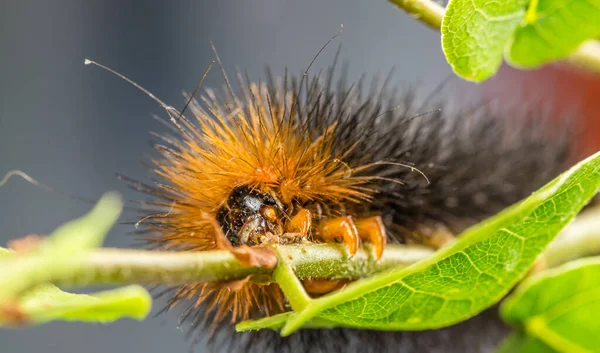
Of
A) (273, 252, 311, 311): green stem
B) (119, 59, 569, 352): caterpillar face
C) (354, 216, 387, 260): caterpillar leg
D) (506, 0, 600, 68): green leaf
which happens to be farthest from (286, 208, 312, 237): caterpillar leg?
(506, 0, 600, 68): green leaf

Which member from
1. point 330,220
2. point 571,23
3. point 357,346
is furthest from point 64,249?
point 357,346

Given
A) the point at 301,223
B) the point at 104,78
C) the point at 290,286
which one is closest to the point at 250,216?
the point at 301,223

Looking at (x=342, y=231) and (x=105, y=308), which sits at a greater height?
(x=105, y=308)

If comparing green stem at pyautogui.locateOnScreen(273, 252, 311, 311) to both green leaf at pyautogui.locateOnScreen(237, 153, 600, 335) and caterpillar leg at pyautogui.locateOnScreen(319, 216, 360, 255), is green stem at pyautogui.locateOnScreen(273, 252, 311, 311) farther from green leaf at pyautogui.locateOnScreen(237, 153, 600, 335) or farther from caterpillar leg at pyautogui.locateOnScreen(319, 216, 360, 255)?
caterpillar leg at pyautogui.locateOnScreen(319, 216, 360, 255)

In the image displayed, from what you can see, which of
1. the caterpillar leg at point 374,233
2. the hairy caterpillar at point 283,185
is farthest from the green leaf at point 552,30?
the caterpillar leg at point 374,233

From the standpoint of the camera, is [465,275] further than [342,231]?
No

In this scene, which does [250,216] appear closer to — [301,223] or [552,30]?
[301,223]

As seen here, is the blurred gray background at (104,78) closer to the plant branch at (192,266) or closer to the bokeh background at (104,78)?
the bokeh background at (104,78)
